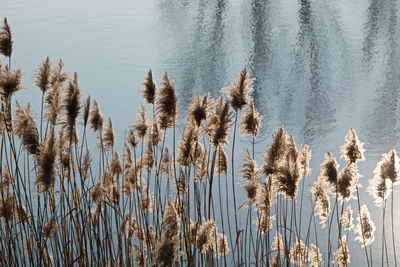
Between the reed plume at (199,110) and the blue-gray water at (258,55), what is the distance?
3.17m

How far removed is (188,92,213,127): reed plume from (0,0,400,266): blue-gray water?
3.17 meters

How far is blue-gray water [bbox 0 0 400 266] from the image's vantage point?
8000mm

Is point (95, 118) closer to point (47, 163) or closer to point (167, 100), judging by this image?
point (167, 100)

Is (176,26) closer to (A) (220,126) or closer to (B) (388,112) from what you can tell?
(B) (388,112)

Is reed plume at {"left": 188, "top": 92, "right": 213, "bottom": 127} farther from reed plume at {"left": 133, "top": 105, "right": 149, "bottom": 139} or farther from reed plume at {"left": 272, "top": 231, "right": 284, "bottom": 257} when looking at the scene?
reed plume at {"left": 272, "top": 231, "right": 284, "bottom": 257}

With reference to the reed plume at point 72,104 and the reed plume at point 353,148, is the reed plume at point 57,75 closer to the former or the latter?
the reed plume at point 72,104

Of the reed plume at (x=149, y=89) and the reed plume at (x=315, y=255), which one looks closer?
the reed plume at (x=149, y=89)

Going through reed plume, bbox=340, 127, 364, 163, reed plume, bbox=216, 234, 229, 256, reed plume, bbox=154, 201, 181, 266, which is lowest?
reed plume, bbox=154, 201, 181, 266

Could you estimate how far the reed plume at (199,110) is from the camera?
2.21 m

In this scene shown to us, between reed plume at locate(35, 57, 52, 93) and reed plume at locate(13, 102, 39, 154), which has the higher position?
reed plume at locate(35, 57, 52, 93)

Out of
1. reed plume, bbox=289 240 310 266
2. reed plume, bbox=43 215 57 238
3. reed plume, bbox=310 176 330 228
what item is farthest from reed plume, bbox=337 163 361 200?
reed plume, bbox=43 215 57 238

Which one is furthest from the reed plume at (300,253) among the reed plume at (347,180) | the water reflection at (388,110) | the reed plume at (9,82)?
the water reflection at (388,110)

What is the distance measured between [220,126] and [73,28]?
11788 mm

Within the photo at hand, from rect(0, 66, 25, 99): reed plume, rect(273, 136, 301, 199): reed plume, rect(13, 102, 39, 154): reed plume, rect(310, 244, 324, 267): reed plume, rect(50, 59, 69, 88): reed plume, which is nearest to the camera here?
rect(273, 136, 301, 199): reed plume
